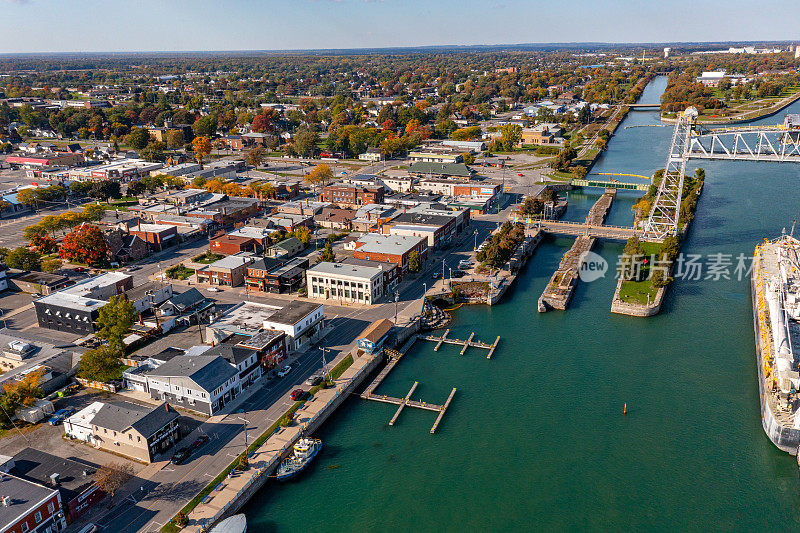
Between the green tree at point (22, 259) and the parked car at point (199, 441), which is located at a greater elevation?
the green tree at point (22, 259)

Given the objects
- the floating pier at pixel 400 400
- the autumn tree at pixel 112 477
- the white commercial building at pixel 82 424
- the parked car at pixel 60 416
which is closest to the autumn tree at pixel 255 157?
the floating pier at pixel 400 400

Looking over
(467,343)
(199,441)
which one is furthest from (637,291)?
(199,441)

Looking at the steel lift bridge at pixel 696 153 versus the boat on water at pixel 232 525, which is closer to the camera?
the boat on water at pixel 232 525

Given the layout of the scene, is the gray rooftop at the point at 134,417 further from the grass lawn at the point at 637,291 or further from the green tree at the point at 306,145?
the green tree at the point at 306,145

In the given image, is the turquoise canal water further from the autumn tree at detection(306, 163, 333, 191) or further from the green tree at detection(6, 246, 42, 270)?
the autumn tree at detection(306, 163, 333, 191)

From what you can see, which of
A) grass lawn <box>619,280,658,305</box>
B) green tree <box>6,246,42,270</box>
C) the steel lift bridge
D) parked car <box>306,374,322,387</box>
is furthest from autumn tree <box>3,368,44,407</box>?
the steel lift bridge

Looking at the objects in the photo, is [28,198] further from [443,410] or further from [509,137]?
[509,137]
